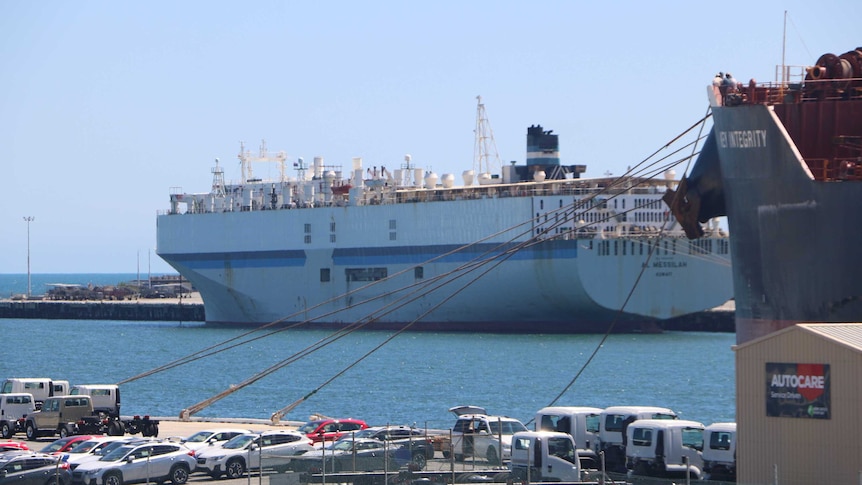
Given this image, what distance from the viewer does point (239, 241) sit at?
308 ft

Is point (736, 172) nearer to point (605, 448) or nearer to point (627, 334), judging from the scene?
point (605, 448)

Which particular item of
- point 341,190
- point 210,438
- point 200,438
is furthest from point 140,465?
point 341,190

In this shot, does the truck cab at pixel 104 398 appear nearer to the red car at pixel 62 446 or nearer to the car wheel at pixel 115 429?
the car wheel at pixel 115 429

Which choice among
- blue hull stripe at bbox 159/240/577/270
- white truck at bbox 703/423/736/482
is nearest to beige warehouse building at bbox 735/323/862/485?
white truck at bbox 703/423/736/482

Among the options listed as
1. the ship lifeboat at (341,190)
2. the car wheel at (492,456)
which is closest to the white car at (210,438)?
the car wheel at (492,456)

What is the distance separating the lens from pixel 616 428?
28609 millimetres

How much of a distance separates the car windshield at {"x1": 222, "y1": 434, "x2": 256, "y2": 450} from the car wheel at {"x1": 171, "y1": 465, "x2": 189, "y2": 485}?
132 cm

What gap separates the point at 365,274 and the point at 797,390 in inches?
2660

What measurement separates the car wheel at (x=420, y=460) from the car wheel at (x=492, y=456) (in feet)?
4.32

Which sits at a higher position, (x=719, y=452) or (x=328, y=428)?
(x=719, y=452)

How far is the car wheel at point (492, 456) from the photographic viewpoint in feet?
87.4

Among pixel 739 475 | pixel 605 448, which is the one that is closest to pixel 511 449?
pixel 605 448

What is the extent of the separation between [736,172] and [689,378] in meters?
30.8

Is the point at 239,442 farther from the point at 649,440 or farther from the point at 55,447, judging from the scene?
the point at 649,440
